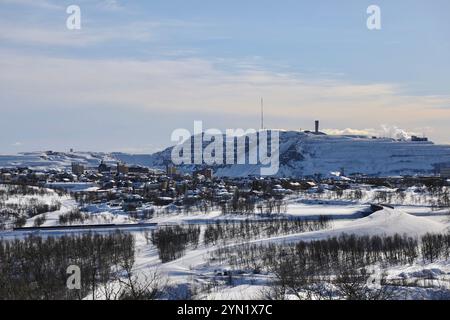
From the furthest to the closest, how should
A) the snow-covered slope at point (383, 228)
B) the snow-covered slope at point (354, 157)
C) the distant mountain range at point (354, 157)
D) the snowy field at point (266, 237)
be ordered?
the snow-covered slope at point (354, 157) → the distant mountain range at point (354, 157) → the snow-covered slope at point (383, 228) → the snowy field at point (266, 237)

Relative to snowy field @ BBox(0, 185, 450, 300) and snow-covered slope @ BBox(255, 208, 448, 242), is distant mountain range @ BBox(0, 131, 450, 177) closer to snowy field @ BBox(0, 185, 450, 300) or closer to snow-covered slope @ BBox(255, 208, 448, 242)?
snowy field @ BBox(0, 185, 450, 300)

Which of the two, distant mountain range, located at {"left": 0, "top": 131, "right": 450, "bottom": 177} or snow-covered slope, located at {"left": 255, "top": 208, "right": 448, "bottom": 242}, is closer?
snow-covered slope, located at {"left": 255, "top": 208, "right": 448, "bottom": 242}

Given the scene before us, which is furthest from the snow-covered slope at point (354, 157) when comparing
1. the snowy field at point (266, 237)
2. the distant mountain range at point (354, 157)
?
the snowy field at point (266, 237)

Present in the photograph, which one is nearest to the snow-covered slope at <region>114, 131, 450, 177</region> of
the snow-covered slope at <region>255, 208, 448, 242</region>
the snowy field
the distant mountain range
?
the distant mountain range

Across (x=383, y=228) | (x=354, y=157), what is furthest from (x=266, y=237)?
(x=354, y=157)

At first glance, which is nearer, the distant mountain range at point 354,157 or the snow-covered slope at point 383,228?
the snow-covered slope at point 383,228

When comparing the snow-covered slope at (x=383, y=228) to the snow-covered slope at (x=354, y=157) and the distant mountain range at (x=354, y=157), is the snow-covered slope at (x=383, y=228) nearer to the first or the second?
the distant mountain range at (x=354, y=157)

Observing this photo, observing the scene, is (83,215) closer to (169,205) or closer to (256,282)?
(169,205)

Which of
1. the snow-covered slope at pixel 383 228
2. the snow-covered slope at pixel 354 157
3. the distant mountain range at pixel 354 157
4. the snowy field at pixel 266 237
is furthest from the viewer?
the snow-covered slope at pixel 354 157

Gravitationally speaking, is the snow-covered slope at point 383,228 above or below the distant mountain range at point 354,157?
below

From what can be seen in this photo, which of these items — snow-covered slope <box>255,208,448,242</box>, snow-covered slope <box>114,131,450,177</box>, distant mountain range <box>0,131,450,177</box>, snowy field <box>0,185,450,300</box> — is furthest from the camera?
snow-covered slope <box>114,131,450,177</box>
